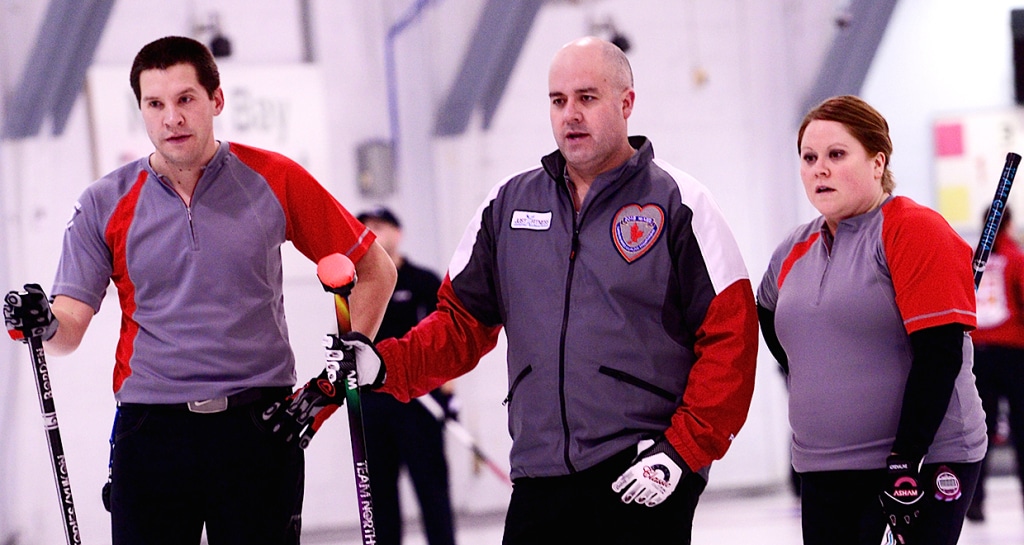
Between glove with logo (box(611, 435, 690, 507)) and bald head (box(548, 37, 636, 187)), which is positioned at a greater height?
bald head (box(548, 37, 636, 187))

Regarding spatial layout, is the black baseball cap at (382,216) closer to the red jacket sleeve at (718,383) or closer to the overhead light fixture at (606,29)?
the red jacket sleeve at (718,383)

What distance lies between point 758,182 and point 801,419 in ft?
21.0

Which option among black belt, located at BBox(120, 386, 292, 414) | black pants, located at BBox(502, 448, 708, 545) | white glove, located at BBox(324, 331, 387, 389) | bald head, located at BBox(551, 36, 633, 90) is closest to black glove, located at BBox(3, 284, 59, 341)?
black belt, located at BBox(120, 386, 292, 414)

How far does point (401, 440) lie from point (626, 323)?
3.22m

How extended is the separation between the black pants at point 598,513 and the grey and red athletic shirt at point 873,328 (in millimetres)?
365

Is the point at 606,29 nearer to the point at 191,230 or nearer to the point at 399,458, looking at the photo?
the point at 399,458

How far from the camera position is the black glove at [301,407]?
2.99 m

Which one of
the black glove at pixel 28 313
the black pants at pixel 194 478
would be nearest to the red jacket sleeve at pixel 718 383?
the black pants at pixel 194 478

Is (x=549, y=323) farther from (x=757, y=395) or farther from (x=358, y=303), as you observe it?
(x=757, y=395)

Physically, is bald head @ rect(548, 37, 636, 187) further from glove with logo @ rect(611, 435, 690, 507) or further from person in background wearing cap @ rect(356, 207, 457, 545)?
person in background wearing cap @ rect(356, 207, 457, 545)

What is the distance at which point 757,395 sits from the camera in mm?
9273

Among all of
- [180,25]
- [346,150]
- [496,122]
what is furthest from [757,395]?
[180,25]

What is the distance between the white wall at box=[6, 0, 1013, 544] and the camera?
7.62 metres

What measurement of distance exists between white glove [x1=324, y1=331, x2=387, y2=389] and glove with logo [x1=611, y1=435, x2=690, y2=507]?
61cm
